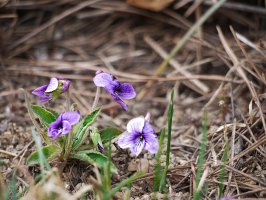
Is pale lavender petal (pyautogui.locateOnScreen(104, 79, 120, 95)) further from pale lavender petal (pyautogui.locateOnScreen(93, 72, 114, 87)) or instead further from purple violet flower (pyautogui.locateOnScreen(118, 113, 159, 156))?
purple violet flower (pyautogui.locateOnScreen(118, 113, 159, 156))

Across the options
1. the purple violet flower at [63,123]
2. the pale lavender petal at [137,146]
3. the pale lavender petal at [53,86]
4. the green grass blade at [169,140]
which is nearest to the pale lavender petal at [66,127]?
the purple violet flower at [63,123]

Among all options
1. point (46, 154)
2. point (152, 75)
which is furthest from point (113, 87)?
point (152, 75)

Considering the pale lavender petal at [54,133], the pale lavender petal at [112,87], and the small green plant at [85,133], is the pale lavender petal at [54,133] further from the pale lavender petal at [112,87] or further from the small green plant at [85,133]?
the pale lavender petal at [112,87]

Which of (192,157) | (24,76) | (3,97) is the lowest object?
(192,157)

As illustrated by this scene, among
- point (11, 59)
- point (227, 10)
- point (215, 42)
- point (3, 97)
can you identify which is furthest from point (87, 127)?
point (227, 10)

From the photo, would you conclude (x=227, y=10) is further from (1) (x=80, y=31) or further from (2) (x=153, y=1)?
(1) (x=80, y=31)

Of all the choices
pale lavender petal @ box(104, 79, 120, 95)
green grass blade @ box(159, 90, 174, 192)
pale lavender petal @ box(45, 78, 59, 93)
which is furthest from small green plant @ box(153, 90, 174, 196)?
pale lavender petal @ box(45, 78, 59, 93)
